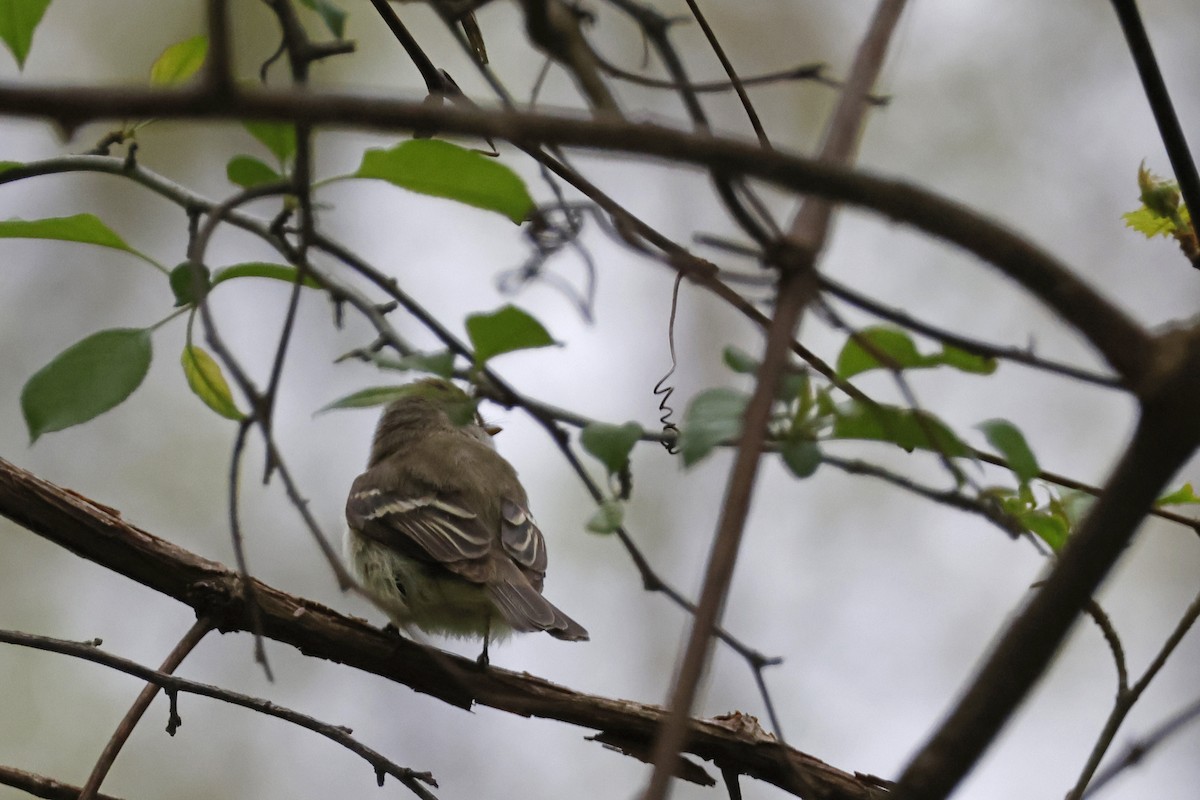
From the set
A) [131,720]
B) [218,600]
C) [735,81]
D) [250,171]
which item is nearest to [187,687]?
[131,720]

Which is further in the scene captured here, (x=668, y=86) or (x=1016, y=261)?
(x=668, y=86)

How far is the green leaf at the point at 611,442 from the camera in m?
1.16

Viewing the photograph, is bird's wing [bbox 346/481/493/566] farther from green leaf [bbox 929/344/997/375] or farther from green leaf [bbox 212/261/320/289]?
green leaf [bbox 929/344/997/375]

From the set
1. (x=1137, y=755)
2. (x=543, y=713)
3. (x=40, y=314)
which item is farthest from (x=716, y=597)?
(x=40, y=314)

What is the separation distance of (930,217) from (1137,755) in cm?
102

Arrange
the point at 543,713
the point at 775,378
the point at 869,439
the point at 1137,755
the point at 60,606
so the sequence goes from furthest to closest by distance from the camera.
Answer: the point at 60,606
the point at 543,713
the point at 1137,755
the point at 869,439
the point at 775,378

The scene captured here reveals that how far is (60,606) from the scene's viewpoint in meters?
6.42

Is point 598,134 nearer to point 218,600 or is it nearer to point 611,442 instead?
point 611,442

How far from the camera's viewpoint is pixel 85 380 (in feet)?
4.71

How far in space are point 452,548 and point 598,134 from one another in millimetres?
2623

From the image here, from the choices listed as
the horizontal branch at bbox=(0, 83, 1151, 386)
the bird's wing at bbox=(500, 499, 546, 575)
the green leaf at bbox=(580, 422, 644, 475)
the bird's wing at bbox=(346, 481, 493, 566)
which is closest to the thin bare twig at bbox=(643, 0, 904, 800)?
the horizontal branch at bbox=(0, 83, 1151, 386)

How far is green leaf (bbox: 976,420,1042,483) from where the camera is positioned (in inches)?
45.1

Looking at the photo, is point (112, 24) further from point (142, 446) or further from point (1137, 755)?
point (1137, 755)

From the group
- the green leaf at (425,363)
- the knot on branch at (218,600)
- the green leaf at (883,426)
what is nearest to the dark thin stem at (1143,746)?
the green leaf at (883,426)
